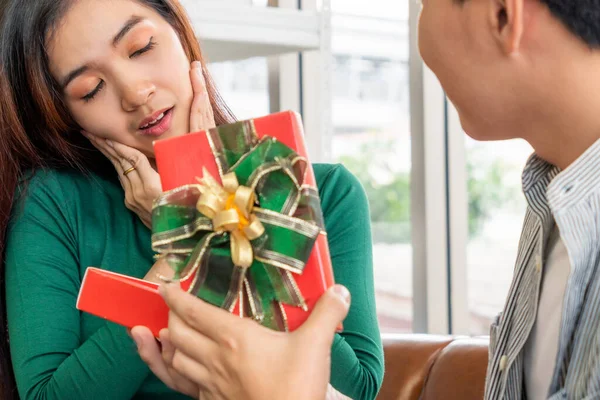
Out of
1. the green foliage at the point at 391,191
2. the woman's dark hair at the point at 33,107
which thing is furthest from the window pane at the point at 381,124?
the woman's dark hair at the point at 33,107

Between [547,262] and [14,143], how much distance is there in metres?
0.98

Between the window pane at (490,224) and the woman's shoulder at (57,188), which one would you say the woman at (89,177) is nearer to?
the woman's shoulder at (57,188)

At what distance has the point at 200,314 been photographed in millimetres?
859

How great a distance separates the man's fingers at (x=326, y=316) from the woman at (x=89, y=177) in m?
0.43

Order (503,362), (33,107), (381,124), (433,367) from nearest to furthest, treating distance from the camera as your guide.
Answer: (503,362) → (33,107) → (433,367) → (381,124)

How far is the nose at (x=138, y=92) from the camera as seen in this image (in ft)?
4.51

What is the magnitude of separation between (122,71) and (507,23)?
75 centimetres

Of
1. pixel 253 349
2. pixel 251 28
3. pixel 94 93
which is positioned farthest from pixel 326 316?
pixel 251 28

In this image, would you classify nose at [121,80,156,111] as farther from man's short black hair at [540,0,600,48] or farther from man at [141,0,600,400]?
man's short black hair at [540,0,600,48]

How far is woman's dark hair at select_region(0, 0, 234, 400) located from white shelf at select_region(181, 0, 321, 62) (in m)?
0.33

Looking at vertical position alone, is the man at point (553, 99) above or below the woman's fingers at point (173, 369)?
above

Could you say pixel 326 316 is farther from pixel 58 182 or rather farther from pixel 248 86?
pixel 248 86

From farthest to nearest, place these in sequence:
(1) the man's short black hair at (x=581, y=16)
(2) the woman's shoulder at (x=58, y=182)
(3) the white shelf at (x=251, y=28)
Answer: (3) the white shelf at (x=251, y=28)
(2) the woman's shoulder at (x=58, y=182)
(1) the man's short black hair at (x=581, y=16)

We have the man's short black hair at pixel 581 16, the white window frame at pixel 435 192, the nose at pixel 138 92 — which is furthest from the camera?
the white window frame at pixel 435 192
